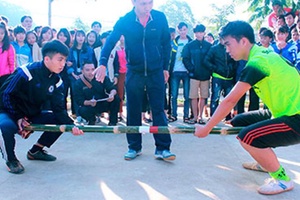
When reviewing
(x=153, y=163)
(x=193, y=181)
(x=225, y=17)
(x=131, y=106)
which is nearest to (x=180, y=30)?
(x=131, y=106)

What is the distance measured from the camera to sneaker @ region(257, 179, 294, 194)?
303cm

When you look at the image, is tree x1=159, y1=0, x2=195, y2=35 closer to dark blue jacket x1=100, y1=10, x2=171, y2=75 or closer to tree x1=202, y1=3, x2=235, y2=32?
tree x1=202, y1=3, x2=235, y2=32

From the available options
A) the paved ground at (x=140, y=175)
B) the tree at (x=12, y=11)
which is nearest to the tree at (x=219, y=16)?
the paved ground at (x=140, y=175)

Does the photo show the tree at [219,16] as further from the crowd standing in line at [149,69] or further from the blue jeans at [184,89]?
the blue jeans at [184,89]

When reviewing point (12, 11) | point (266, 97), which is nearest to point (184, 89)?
point (266, 97)

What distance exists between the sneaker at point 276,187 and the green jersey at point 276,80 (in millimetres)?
593

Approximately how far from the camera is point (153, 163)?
12.8 ft

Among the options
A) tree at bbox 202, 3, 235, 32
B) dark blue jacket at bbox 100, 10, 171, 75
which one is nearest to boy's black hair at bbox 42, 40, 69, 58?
dark blue jacket at bbox 100, 10, 171, 75

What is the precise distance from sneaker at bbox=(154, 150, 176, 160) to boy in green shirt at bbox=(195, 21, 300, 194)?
0.93 metres

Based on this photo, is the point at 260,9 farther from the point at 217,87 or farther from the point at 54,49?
the point at 54,49

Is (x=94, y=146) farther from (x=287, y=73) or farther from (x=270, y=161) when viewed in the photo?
(x=287, y=73)

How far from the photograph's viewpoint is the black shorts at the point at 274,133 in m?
2.91

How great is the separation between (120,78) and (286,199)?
4474 millimetres

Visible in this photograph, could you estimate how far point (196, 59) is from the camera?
648 cm
